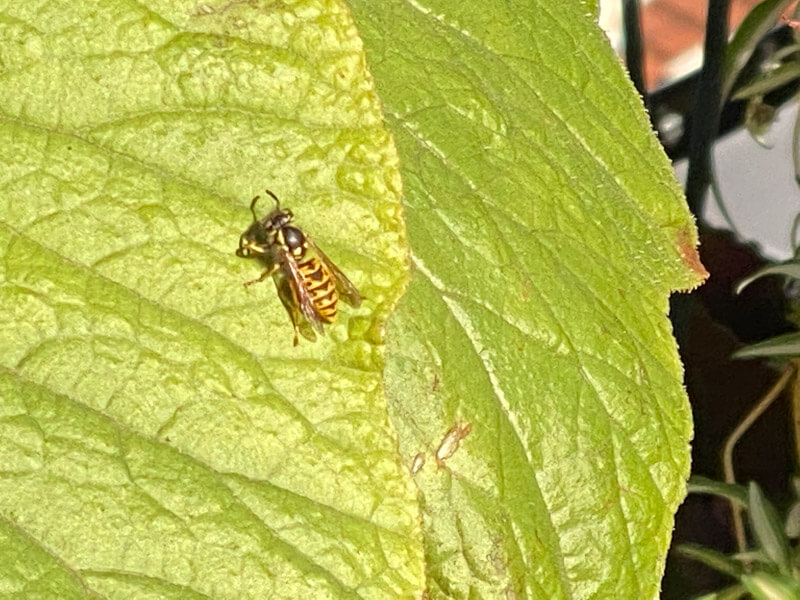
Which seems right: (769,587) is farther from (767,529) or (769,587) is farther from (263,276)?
(263,276)

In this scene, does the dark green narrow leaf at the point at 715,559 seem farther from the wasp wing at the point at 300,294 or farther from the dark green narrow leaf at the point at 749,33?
the wasp wing at the point at 300,294

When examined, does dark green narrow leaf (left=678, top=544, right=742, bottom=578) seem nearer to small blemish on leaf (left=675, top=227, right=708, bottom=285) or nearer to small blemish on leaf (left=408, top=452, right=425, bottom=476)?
small blemish on leaf (left=675, top=227, right=708, bottom=285)

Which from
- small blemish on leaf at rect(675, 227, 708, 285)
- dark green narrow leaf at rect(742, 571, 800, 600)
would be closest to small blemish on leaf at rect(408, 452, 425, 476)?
small blemish on leaf at rect(675, 227, 708, 285)

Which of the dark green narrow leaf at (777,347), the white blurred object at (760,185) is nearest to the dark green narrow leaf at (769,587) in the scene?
the dark green narrow leaf at (777,347)

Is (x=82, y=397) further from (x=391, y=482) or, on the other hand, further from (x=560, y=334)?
(x=560, y=334)

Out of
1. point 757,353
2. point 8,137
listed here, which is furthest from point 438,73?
point 757,353

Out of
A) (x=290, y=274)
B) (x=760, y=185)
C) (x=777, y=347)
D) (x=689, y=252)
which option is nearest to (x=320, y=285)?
(x=290, y=274)

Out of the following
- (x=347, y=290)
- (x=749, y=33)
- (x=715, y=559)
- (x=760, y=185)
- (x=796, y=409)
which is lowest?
(x=715, y=559)
